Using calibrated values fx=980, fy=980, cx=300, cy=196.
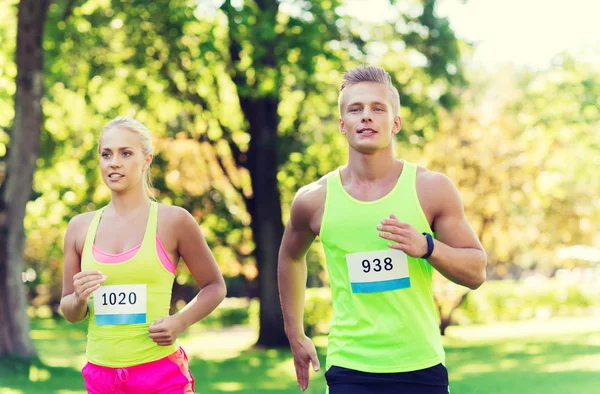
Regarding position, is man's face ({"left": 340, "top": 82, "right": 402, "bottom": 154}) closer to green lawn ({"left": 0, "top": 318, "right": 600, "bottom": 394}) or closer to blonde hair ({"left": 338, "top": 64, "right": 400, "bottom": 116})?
blonde hair ({"left": 338, "top": 64, "right": 400, "bottom": 116})

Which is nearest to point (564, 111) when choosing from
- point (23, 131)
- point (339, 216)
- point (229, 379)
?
point (229, 379)

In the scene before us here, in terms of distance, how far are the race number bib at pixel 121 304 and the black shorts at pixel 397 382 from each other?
951 millimetres

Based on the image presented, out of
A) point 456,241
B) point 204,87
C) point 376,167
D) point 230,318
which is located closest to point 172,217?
point 376,167

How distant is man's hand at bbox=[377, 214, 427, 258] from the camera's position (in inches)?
149

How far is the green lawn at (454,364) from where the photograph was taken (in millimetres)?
14938

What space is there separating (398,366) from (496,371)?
14463 mm

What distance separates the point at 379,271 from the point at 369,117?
64 centimetres

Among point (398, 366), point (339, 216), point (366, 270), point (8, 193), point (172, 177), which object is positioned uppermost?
point (172, 177)

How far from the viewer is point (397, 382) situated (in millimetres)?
3969

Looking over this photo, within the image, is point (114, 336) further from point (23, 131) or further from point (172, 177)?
point (172, 177)

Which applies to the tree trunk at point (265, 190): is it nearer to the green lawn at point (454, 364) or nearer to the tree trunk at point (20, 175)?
the green lawn at point (454, 364)

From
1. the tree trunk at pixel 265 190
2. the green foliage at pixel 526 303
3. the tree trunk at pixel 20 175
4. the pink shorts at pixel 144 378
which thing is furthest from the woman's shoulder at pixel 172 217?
the green foliage at pixel 526 303

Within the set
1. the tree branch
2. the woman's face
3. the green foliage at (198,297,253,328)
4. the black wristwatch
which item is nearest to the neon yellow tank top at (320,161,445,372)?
the black wristwatch

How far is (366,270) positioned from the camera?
397 centimetres
